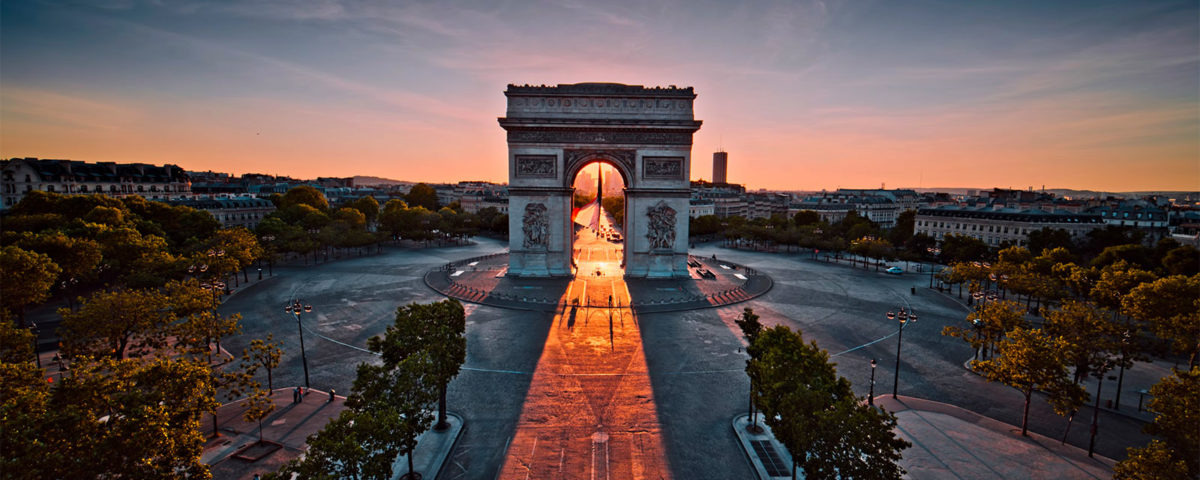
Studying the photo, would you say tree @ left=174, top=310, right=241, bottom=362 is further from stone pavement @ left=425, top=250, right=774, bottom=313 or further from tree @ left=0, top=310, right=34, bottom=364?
stone pavement @ left=425, top=250, right=774, bottom=313

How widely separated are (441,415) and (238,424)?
7.22 m

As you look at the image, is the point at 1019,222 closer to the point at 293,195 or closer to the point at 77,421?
Result: the point at 77,421

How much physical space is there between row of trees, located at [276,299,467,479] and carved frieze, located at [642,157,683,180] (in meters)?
26.5

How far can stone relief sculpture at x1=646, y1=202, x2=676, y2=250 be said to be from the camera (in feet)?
135

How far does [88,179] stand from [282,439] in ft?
277

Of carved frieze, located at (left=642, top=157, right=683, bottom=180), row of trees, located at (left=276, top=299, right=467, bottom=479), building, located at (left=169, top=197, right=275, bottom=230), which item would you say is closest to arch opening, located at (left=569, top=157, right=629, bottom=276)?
carved frieze, located at (left=642, top=157, right=683, bottom=180)

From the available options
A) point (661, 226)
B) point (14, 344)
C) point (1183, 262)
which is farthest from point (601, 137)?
point (1183, 262)

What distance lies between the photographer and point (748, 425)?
16.9m

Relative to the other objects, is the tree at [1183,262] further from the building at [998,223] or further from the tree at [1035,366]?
the tree at [1035,366]

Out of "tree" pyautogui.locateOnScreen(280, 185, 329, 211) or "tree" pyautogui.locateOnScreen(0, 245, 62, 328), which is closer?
"tree" pyautogui.locateOnScreen(0, 245, 62, 328)

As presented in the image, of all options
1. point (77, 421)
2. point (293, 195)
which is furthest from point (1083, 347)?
point (293, 195)

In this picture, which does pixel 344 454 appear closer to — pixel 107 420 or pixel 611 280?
pixel 107 420

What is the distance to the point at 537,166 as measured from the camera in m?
40.9

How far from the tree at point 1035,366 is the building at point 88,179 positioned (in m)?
88.3
